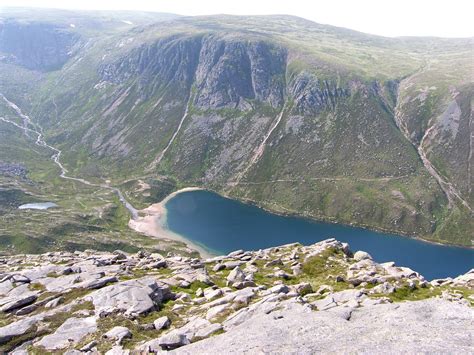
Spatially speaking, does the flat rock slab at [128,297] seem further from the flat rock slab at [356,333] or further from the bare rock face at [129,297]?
the flat rock slab at [356,333]

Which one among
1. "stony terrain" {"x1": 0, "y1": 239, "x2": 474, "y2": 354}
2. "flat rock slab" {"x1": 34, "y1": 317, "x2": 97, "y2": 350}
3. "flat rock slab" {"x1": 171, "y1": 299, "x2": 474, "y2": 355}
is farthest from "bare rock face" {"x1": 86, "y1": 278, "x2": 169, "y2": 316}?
"flat rock slab" {"x1": 171, "y1": 299, "x2": 474, "y2": 355}

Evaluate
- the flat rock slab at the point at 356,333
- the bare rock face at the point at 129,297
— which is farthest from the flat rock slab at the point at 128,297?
the flat rock slab at the point at 356,333

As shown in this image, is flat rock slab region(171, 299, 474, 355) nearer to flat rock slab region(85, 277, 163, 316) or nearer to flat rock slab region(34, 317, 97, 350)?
flat rock slab region(34, 317, 97, 350)

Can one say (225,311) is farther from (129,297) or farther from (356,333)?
(356,333)

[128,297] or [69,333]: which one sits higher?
[128,297]

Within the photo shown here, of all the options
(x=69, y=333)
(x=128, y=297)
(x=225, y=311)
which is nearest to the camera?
(x=69, y=333)

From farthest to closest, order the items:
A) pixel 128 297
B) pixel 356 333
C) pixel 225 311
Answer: pixel 128 297 → pixel 225 311 → pixel 356 333

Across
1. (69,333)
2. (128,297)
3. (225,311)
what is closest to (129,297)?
(128,297)
